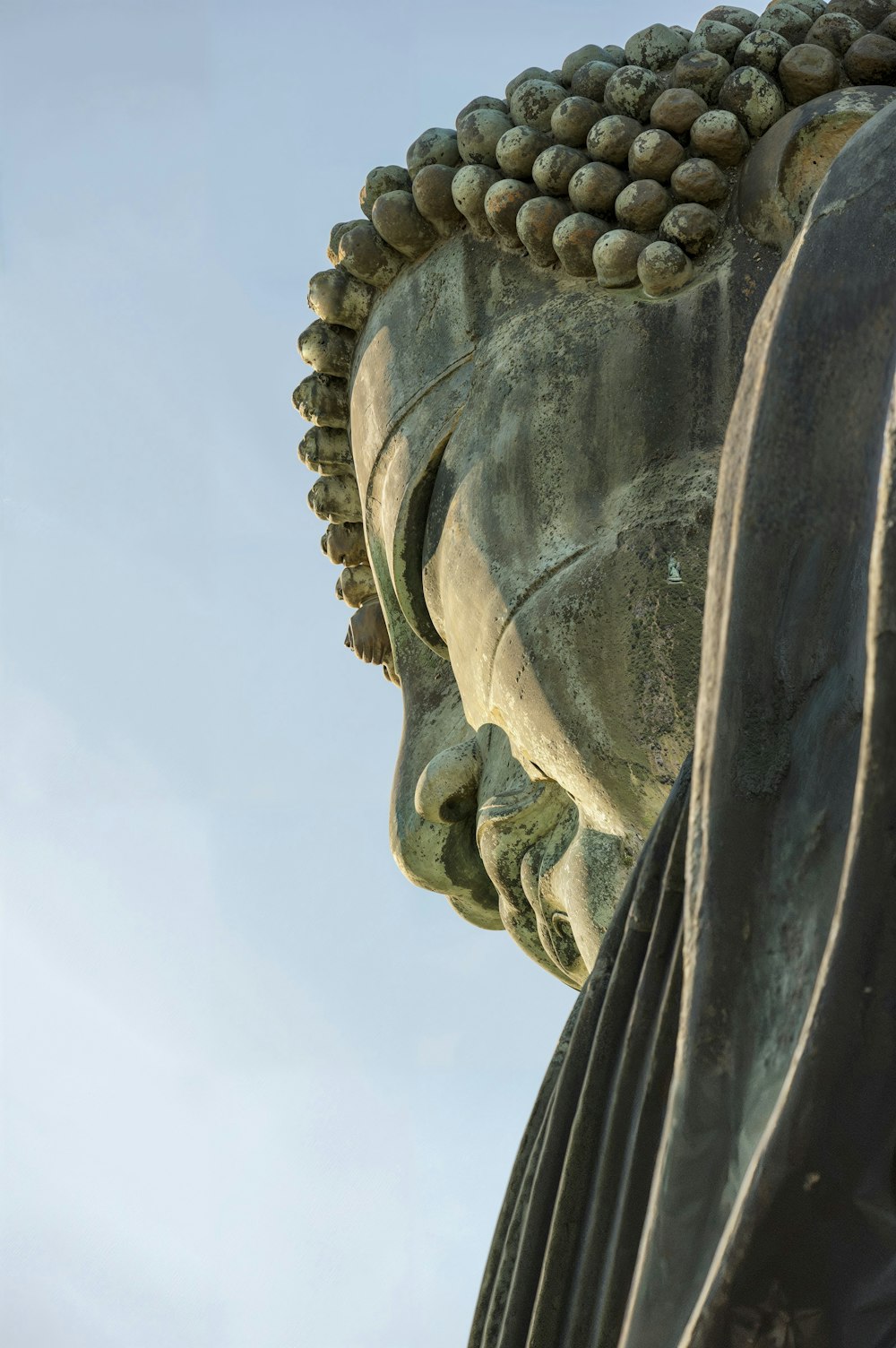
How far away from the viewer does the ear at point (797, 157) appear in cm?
276

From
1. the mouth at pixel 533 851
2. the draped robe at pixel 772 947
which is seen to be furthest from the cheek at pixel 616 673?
the draped robe at pixel 772 947

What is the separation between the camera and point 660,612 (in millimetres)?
2594

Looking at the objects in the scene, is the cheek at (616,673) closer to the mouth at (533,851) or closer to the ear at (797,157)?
the mouth at (533,851)

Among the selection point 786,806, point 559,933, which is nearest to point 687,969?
point 786,806

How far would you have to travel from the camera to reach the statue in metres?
1.38

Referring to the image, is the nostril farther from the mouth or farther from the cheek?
the cheek

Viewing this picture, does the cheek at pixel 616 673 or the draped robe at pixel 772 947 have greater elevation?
the cheek at pixel 616 673

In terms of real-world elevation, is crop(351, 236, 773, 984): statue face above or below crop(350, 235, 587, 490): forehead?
below

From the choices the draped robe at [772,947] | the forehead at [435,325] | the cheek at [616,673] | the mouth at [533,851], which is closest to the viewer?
the draped robe at [772,947]

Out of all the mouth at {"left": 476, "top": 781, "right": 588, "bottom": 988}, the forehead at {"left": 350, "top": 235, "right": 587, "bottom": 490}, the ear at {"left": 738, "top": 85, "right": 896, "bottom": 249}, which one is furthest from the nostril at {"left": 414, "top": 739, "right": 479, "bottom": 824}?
the ear at {"left": 738, "top": 85, "right": 896, "bottom": 249}

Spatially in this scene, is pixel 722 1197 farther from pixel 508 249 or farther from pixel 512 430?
pixel 508 249

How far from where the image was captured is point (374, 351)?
10.9ft

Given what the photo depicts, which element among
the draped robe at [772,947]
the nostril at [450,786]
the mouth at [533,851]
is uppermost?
the nostril at [450,786]

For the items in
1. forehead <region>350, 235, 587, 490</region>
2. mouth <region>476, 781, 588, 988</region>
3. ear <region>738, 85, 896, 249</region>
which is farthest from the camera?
forehead <region>350, 235, 587, 490</region>
